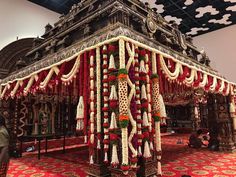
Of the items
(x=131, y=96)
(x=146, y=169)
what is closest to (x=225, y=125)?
(x=146, y=169)

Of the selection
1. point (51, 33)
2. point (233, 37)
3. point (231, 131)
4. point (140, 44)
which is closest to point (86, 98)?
point (140, 44)

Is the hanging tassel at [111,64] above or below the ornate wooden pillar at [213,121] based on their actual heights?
above

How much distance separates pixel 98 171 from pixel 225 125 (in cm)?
412

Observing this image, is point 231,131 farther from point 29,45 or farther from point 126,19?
point 29,45

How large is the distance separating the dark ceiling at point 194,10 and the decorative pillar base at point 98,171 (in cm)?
593

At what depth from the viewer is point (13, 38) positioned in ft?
19.1

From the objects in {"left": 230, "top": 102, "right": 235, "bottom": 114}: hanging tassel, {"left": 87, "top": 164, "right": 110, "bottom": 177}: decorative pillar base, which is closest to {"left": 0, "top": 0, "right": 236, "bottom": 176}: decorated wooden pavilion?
{"left": 87, "top": 164, "right": 110, "bottom": 177}: decorative pillar base

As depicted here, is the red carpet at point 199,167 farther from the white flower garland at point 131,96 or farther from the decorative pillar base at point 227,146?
the white flower garland at point 131,96

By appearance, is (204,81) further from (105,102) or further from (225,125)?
(105,102)

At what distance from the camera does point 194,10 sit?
23.5ft

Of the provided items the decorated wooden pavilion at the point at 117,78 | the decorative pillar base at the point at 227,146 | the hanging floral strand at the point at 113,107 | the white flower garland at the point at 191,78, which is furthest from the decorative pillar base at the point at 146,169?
the decorative pillar base at the point at 227,146

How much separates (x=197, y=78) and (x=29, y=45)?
5.31 m

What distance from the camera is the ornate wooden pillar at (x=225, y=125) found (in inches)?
194

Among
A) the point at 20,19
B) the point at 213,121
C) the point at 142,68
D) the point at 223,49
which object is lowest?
the point at 213,121
